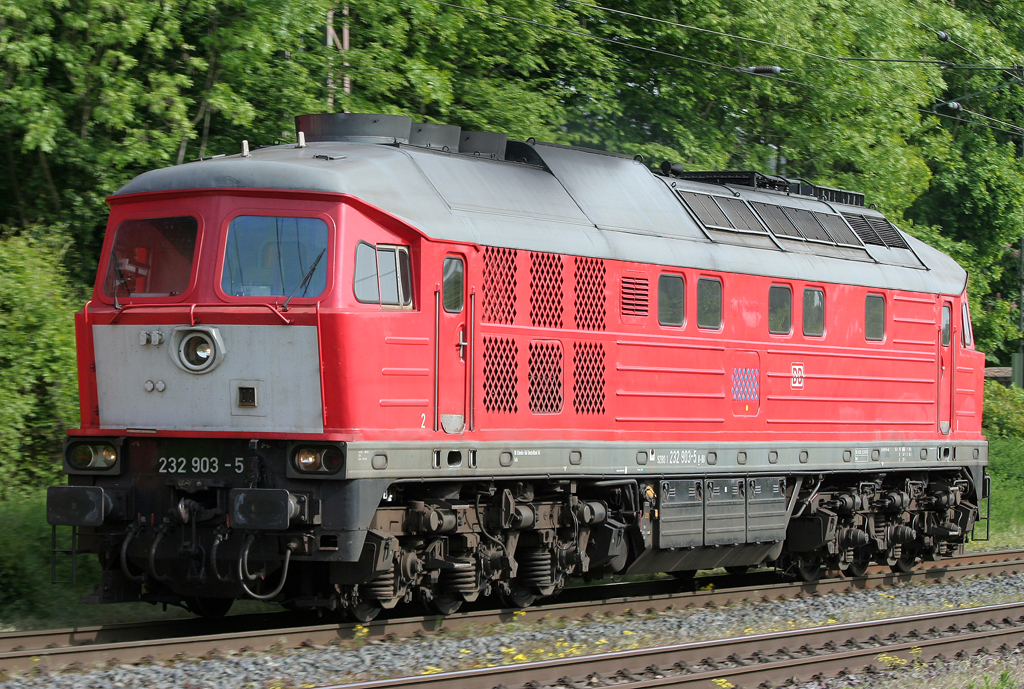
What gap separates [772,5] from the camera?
69.9ft

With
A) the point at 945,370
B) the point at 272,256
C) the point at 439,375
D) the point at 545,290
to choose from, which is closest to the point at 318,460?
the point at 439,375

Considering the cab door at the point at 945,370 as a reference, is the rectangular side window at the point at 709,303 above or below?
above

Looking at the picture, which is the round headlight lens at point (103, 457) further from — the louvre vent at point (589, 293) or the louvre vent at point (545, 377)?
the louvre vent at point (589, 293)

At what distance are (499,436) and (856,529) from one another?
5947mm

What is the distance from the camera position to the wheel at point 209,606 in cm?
991

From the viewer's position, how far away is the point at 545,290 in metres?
10.3

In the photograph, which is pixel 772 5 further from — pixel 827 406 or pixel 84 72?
pixel 84 72

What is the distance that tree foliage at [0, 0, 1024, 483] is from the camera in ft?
44.9

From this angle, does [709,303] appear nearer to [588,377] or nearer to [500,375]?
[588,377]

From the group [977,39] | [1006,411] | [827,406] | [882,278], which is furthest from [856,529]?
[977,39]

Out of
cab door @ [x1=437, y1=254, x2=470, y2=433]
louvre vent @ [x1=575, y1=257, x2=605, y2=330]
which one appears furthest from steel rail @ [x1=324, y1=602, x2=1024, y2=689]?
louvre vent @ [x1=575, y1=257, x2=605, y2=330]

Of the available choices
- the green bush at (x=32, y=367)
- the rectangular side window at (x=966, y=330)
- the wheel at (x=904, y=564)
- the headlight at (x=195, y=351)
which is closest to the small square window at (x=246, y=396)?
the headlight at (x=195, y=351)

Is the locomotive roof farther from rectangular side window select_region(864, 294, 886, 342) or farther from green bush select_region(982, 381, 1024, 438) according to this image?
green bush select_region(982, 381, 1024, 438)

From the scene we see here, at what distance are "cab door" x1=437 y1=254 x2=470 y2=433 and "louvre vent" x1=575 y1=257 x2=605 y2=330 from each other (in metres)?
1.36
